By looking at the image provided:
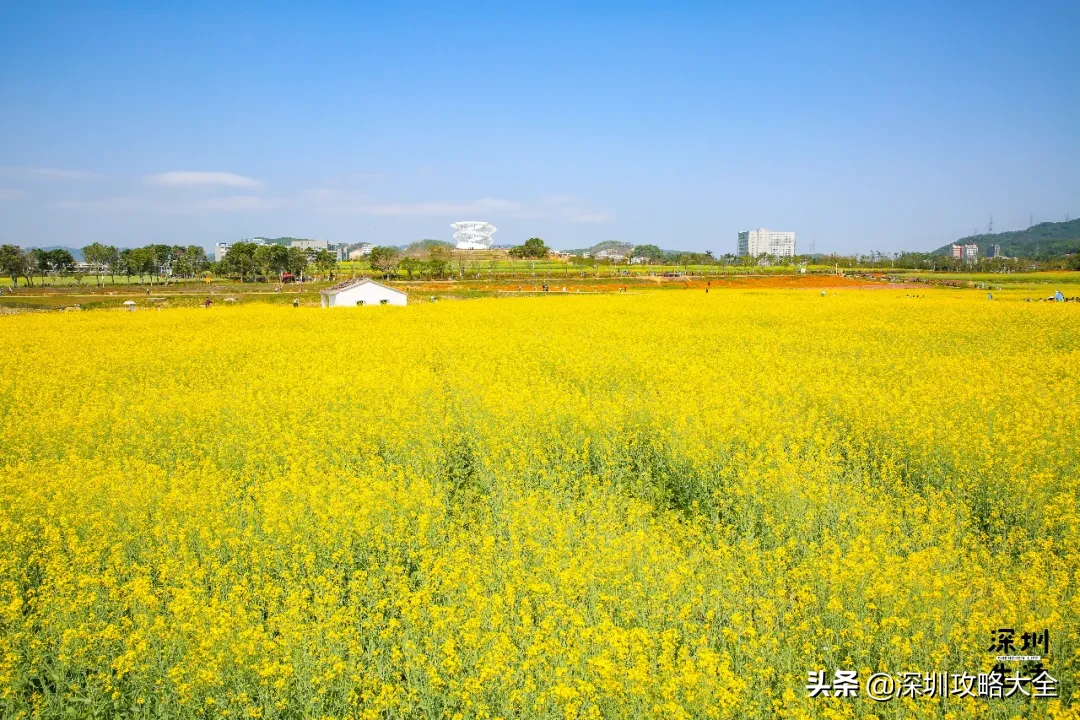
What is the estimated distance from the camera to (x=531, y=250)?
388ft

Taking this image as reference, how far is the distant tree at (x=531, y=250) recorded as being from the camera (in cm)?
11781

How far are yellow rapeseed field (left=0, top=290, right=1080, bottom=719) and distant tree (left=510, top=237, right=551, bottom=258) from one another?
106 meters

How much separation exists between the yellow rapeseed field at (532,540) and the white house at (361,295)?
84.5ft

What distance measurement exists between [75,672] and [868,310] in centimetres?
2870

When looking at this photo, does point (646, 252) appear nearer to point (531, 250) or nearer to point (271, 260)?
point (531, 250)

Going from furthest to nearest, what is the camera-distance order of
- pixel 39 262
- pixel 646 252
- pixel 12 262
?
pixel 646 252 → pixel 39 262 → pixel 12 262

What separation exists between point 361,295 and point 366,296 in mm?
318

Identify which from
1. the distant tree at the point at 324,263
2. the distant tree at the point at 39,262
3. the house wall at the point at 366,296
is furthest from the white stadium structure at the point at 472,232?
the house wall at the point at 366,296

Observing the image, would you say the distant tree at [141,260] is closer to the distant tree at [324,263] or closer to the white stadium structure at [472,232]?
the distant tree at [324,263]

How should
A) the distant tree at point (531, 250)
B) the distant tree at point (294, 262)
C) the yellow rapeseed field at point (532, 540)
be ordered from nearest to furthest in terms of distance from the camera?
the yellow rapeseed field at point (532, 540) < the distant tree at point (294, 262) < the distant tree at point (531, 250)

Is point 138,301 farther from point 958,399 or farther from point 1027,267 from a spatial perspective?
point 1027,267

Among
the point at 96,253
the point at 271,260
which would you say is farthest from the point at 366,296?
the point at 96,253

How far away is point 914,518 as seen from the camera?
6578mm

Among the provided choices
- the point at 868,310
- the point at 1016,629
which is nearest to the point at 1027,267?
the point at 868,310
